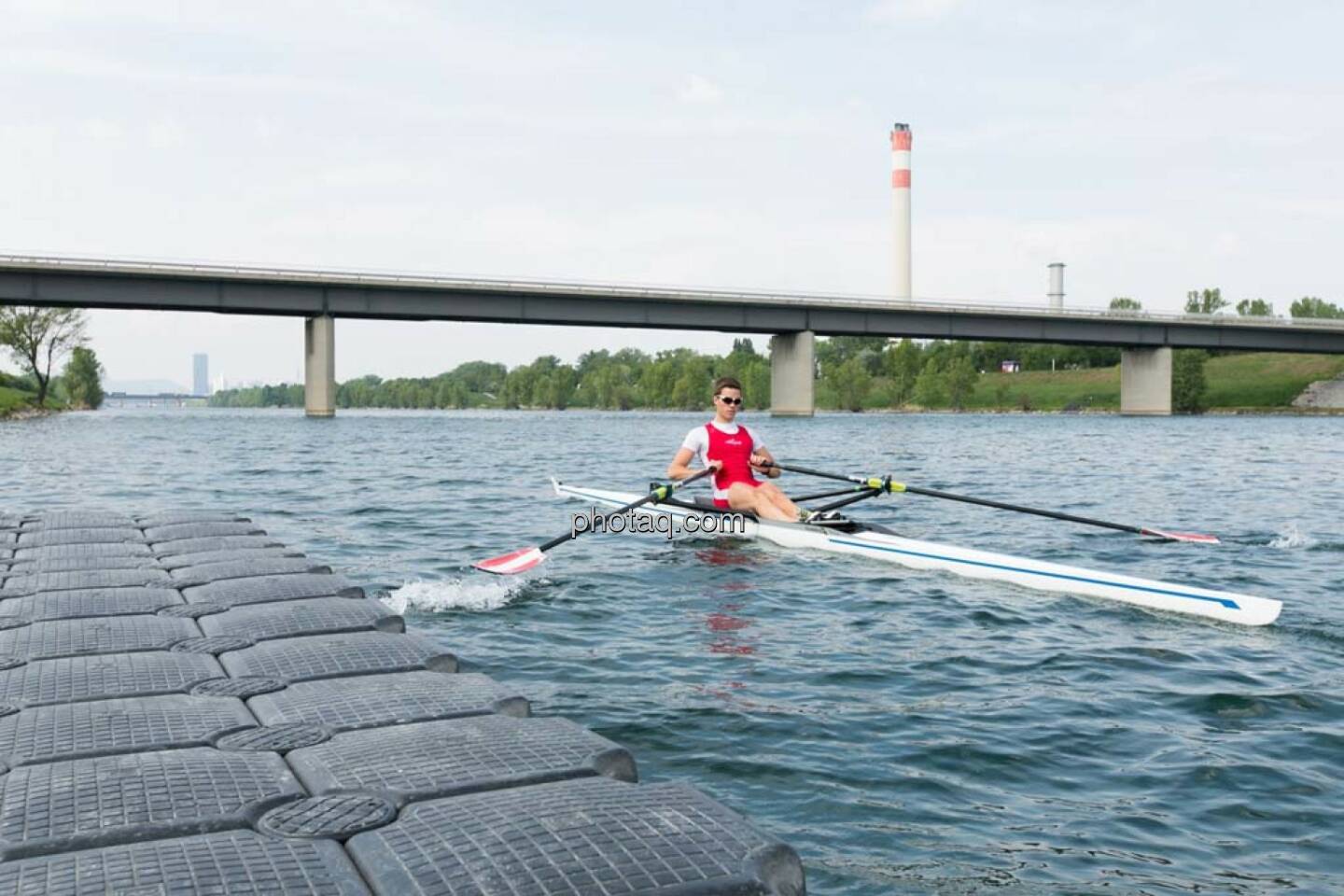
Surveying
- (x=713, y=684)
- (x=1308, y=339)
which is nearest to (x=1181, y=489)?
(x=713, y=684)

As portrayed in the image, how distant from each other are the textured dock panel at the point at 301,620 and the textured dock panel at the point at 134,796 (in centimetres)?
201

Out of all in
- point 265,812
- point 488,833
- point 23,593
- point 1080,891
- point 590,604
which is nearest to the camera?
point 488,833

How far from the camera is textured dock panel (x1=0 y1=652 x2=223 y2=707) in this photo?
474 centimetres

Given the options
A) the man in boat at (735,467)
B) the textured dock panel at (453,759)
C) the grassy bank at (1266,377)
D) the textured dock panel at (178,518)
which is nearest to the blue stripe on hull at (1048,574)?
A: the man in boat at (735,467)

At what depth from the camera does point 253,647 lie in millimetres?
5602

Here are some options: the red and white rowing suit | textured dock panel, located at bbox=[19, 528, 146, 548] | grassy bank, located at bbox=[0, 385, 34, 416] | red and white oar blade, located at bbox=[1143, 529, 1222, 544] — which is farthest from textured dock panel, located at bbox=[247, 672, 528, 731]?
grassy bank, located at bbox=[0, 385, 34, 416]

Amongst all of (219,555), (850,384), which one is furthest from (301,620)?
(850,384)

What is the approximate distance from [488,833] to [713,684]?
4.75 m

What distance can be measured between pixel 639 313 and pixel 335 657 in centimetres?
6089

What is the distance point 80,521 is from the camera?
35.0ft

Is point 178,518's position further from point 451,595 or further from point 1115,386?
point 1115,386

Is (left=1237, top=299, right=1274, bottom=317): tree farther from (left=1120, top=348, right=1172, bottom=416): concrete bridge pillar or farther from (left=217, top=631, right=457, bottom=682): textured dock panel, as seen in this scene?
(left=217, top=631, right=457, bottom=682): textured dock panel

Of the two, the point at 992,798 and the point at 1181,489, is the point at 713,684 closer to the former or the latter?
the point at 992,798

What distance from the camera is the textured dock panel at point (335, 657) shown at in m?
5.21
